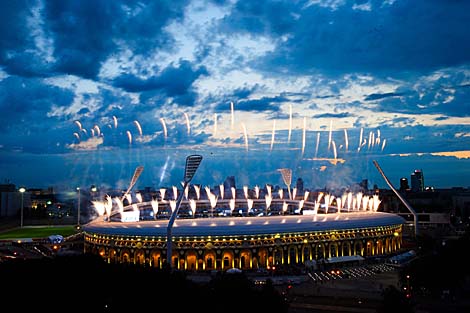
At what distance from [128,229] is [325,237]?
24.1 meters

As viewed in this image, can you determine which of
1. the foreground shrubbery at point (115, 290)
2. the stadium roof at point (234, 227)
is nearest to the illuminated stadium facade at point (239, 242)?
the stadium roof at point (234, 227)

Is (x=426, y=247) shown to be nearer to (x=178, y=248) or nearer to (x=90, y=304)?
(x=178, y=248)

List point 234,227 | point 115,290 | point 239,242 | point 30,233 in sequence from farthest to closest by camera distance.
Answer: point 30,233, point 234,227, point 239,242, point 115,290

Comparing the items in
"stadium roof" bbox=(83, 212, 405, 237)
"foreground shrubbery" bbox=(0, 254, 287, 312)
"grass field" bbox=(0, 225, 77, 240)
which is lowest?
"grass field" bbox=(0, 225, 77, 240)

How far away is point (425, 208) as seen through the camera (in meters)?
104

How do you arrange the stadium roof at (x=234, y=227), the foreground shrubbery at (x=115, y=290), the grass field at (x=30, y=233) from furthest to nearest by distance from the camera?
the grass field at (x=30, y=233), the stadium roof at (x=234, y=227), the foreground shrubbery at (x=115, y=290)

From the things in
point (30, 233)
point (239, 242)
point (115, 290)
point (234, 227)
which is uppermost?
point (234, 227)

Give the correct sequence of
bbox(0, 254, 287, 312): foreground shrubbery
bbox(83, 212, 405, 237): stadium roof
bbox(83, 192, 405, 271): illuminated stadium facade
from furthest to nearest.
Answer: bbox(83, 212, 405, 237): stadium roof → bbox(83, 192, 405, 271): illuminated stadium facade → bbox(0, 254, 287, 312): foreground shrubbery

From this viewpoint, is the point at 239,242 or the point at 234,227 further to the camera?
the point at 234,227

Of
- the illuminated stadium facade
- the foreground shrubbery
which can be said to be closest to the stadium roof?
the illuminated stadium facade

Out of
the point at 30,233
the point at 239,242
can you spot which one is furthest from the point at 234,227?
the point at 30,233

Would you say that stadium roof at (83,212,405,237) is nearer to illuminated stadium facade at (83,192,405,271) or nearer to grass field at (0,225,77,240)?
illuminated stadium facade at (83,192,405,271)

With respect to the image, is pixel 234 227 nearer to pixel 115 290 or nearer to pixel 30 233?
pixel 115 290

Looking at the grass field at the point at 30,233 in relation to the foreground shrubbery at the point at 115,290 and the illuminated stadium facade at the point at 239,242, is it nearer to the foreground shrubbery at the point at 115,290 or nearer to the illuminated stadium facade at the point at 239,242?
the illuminated stadium facade at the point at 239,242
